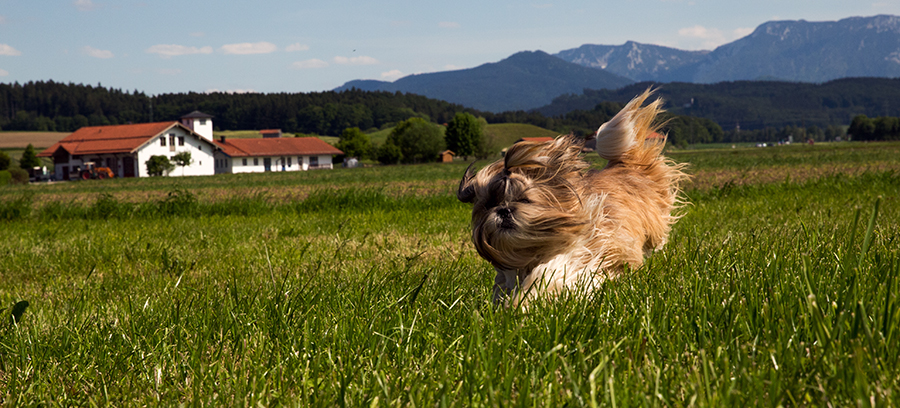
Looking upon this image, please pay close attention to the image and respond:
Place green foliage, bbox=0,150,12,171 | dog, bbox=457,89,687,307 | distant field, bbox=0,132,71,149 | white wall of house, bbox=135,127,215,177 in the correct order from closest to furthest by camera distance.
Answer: dog, bbox=457,89,687,307 → green foliage, bbox=0,150,12,171 → white wall of house, bbox=135,127,215,177 → distant field, bbox=0,132,71,149

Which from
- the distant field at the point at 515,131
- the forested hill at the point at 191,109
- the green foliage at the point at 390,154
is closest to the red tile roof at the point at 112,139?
the green foliage at the point at 390,154

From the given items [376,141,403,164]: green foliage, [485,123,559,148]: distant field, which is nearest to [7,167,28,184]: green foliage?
[376,141,403,164]: green foliage

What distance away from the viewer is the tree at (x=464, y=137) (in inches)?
4306

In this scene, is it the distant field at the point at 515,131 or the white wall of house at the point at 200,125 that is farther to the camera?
the distant field at the point at 515,131

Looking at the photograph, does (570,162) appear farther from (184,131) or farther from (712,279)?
(184,131)

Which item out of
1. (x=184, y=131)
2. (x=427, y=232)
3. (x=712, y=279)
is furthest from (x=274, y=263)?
(x=184, y=131)

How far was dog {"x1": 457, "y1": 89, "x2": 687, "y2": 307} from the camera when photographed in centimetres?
299

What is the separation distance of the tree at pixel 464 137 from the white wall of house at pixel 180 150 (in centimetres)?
4515

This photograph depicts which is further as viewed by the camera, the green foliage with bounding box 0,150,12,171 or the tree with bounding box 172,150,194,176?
the tree with bounding box 172,150,194,176

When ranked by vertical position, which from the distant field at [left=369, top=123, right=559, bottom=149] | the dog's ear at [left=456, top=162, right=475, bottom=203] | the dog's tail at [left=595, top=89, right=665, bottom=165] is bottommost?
the dog's ear at [left=456, top=162, right=475, bottom=203]

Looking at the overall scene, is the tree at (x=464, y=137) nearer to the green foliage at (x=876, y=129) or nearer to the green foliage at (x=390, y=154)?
the green foliage at (x=390, y=154)

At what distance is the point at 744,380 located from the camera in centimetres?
143

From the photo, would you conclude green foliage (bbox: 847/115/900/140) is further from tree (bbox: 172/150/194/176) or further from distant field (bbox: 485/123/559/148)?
tree (bbox: 172/150/194/176)

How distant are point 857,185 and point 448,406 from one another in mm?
10669
